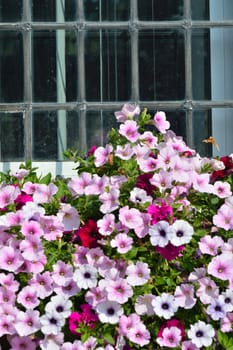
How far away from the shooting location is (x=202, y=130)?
4102mm

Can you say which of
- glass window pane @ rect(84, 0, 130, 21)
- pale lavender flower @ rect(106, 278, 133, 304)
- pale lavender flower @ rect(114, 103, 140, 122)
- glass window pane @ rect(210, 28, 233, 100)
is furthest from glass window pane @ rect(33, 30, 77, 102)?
pale lavender flower @ rect(106, 278, 133, 304)

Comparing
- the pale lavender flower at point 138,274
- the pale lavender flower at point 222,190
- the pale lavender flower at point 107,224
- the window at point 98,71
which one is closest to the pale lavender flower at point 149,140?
the pale lavender flower at point 222,190

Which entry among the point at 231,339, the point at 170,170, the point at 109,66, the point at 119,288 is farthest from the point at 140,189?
the point at 109,66

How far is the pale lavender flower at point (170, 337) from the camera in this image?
2703 mm

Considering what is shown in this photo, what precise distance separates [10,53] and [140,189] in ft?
4.65

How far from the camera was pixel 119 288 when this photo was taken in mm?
2736

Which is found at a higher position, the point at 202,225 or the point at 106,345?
the point at 202,225

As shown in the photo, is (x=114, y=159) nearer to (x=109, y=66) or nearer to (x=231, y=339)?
(x=231, y=339)

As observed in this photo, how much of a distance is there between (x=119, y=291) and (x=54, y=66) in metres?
1.59

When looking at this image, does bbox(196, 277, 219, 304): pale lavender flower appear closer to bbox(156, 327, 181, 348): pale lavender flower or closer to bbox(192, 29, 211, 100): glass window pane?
bbox(156, 327, 181, 348): pale lavender flower

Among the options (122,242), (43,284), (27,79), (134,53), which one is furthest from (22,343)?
(134,53)

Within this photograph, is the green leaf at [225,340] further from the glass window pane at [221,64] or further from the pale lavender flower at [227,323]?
the glass window pane at [221,64]

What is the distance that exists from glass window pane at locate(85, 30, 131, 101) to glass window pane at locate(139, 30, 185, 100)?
0.24ft

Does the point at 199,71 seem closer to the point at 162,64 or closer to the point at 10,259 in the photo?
the point at 162,64
